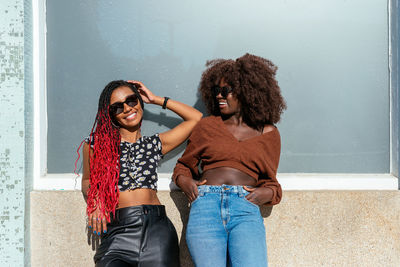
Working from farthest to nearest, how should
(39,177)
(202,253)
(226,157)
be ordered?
(39,177)
(226,157)
(202,253)

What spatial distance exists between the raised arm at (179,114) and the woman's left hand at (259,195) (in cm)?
74

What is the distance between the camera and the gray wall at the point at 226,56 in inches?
137

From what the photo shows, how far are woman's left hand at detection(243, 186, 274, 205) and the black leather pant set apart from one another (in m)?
0.69

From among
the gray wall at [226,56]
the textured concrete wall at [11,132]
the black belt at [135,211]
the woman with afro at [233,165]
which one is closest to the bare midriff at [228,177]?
the woman with afro at [233,165]

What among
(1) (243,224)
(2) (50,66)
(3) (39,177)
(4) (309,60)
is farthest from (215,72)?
(3) (39,177)

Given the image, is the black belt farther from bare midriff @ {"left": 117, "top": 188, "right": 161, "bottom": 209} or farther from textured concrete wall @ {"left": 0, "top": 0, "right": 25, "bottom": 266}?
textured concrete wall @ {"left": 0, "top": 0, "right": 25, "bottom": 266}

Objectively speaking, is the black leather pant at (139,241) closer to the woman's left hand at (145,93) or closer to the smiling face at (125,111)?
the smiling face at (125,111)

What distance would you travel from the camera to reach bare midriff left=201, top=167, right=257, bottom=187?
2809 millimetres

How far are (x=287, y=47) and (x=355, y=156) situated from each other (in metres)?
1.24

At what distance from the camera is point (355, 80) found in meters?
3.52

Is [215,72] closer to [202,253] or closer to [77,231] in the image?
[202,253]

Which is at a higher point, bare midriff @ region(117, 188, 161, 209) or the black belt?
bare midriff @ region(117, 188, 161, 209)

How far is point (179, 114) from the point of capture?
3242 mm

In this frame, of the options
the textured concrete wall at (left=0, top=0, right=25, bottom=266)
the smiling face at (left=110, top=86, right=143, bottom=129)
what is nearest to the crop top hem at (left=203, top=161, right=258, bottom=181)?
the smiling face at (left=110, top=86, right=143, bottom=129)
